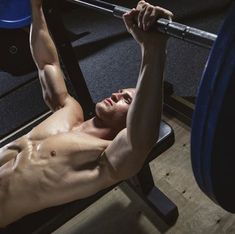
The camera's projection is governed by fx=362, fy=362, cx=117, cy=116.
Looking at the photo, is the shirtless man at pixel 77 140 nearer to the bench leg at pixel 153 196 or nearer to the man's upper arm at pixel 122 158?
the man's upper arm at pixel 122 158

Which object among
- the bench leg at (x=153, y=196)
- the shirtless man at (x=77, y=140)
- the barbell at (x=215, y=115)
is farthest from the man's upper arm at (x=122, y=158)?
the bench leg at (x=153, y=196)

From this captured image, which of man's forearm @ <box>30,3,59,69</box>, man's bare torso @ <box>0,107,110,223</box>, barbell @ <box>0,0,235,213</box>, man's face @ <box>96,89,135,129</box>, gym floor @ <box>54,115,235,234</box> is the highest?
barbell @ <box>0,0,235,213</box>

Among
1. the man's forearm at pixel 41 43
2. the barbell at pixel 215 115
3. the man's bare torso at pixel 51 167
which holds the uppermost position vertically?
the barbell at pixel 215 115

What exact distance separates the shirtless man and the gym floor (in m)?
0.60

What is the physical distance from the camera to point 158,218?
187cm

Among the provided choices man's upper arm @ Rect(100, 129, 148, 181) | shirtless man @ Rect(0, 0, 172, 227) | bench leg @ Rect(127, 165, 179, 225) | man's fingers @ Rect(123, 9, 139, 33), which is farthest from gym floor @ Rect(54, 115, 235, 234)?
man's fingers @ Rect(123, 9, 139, 33)

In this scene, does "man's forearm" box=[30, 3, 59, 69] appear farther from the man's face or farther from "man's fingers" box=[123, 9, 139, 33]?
"man's fingers" box=[123, 9, 139, 33]

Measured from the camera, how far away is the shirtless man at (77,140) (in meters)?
1.00

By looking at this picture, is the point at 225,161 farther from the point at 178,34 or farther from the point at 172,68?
the point at 172,68

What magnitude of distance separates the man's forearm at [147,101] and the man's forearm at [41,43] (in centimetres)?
75

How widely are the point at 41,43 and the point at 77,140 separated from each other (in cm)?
55

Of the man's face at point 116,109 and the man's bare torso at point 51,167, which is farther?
the man's face at point 116,109

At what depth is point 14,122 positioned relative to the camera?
2521 mm

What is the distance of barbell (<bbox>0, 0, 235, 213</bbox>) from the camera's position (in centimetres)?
72
